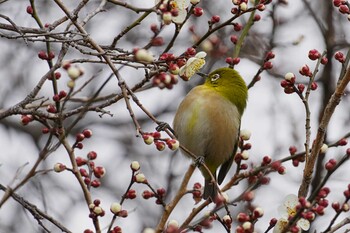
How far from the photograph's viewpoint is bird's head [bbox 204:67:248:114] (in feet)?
19.9

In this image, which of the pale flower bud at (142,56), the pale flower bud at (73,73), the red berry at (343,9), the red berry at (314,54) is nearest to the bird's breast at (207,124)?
the red berry at (314,54)

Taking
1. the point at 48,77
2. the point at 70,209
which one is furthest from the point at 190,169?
the point at 70,209

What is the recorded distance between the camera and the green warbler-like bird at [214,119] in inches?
231

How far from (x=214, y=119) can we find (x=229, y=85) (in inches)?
14.8

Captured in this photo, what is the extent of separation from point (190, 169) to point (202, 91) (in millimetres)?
1093

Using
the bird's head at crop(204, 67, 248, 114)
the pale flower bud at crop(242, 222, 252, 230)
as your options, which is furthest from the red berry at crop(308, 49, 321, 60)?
the bird's head at crop(204, 67, 248, 114)

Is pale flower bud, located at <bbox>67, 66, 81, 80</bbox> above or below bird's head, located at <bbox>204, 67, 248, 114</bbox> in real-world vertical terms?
below

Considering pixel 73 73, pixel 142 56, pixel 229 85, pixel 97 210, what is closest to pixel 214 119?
pixel 229 85

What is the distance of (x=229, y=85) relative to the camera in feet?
20.0

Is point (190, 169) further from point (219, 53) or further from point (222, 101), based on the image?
point (219, 53)

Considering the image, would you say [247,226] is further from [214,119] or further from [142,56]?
[214,119]

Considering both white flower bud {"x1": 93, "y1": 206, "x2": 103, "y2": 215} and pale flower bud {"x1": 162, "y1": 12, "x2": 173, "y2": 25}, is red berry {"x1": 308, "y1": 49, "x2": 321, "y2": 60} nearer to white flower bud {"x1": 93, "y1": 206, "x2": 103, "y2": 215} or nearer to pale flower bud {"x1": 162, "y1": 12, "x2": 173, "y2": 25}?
pale flower bud {"x1": 162, "y1": 12, "x2": 173, "y2": 25}

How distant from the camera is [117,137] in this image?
963cm

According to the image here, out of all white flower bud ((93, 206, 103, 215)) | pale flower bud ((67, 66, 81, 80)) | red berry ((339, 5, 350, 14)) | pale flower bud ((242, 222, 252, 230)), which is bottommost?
pale flower bud ((242, 222, 252, 230))
